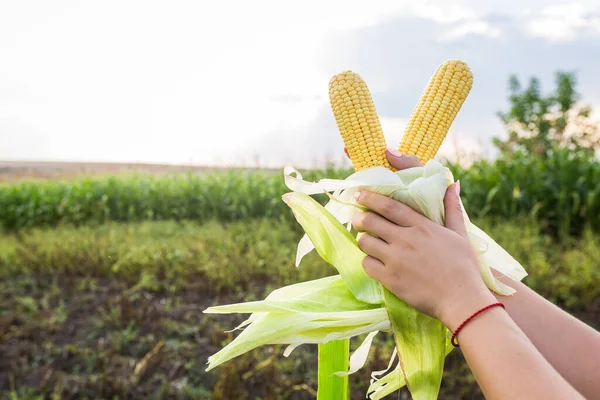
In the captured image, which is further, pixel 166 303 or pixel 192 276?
pixel 192 276

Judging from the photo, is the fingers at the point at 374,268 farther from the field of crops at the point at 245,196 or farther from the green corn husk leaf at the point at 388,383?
the field of crops at the point at 245,196

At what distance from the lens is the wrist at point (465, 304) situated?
3.48ft

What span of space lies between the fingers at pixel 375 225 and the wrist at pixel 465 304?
18 cm

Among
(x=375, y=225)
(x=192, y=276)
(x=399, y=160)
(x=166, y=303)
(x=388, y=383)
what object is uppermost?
(x=399, y=160)

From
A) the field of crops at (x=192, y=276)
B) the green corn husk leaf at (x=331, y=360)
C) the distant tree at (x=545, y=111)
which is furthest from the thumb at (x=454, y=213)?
the distant tree at (x=545, y=111)

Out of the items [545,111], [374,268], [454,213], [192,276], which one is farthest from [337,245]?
[545,111]

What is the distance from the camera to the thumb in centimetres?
120

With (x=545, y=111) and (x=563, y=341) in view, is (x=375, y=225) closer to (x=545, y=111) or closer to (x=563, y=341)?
(x=563, y=341)

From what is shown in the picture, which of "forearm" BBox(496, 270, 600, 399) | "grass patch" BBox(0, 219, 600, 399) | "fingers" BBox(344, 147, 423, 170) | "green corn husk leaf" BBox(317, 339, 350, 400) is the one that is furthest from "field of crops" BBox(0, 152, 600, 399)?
"fingers" BBox(344, 147, 423, 170)

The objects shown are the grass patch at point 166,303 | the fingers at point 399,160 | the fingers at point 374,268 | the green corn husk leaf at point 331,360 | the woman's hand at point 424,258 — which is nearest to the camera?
the woman's hand at point 424,258

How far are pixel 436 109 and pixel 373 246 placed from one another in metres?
0.40

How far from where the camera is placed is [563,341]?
135cm

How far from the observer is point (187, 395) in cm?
326

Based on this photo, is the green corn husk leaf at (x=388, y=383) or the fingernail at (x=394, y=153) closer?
the fingernail at (x=394, y=153)
